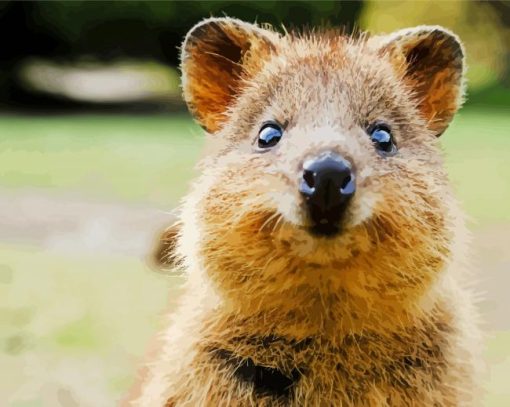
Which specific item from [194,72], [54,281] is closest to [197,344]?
[194,72]

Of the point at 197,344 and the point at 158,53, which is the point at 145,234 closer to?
the point at 197,344

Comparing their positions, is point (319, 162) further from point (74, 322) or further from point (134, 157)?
point (134, 157)

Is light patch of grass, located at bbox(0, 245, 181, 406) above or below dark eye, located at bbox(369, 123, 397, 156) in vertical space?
below

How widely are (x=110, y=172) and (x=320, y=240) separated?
909 cm

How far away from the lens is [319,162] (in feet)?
7.44

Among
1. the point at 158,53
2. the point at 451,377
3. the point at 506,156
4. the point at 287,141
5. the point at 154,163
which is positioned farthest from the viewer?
the point at 158,53

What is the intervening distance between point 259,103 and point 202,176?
0.97ft

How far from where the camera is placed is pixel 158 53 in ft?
63.1

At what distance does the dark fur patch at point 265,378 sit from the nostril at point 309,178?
655 mm

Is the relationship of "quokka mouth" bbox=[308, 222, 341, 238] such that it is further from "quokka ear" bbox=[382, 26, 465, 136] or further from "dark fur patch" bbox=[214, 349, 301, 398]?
"quokka ear" bbox=[382, 26, 465, 136]

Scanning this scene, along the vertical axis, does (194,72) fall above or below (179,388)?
above

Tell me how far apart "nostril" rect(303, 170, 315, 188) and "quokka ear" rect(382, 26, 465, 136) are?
0.81 meters

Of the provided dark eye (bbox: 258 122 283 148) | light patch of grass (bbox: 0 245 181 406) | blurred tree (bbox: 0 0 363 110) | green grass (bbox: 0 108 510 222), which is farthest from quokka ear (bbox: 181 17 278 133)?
blurred tree (bbox: 0 0 363 110)

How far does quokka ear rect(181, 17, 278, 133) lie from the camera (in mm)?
2957
